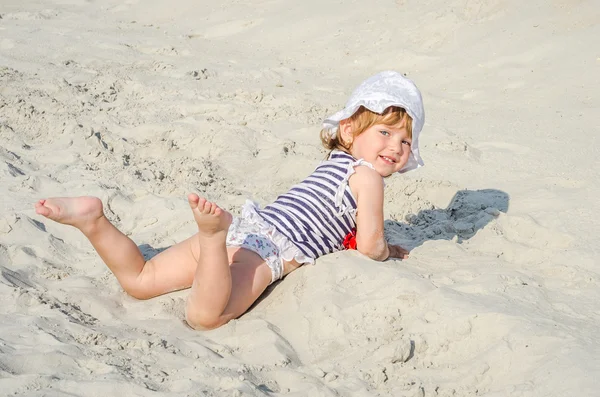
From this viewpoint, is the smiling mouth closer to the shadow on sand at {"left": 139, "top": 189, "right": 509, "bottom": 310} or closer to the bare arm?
the bare arm

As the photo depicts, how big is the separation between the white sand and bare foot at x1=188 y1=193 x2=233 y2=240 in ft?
1.34

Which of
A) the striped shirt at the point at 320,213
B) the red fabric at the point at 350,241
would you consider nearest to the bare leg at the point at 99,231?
the striped shirt at the point at 320,213

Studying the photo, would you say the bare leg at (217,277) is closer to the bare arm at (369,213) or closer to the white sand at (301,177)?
the white sand at (301,177)

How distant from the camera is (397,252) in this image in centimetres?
346

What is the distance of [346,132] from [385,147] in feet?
0.77

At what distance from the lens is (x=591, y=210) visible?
3.88m

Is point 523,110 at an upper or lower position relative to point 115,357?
lower

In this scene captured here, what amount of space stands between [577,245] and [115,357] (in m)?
2.17

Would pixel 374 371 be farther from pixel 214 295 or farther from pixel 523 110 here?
pixel 523 110

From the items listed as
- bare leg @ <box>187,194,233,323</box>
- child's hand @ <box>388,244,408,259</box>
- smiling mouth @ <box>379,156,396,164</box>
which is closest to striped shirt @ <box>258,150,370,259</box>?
smiling mouth @ <box>379,156,396,164</box>

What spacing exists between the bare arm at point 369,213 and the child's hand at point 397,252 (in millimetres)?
103

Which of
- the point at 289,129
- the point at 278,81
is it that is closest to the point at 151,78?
the point at 278,81

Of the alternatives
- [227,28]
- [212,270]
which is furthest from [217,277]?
[227,28]

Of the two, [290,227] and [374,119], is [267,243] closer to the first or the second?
[290,227]
